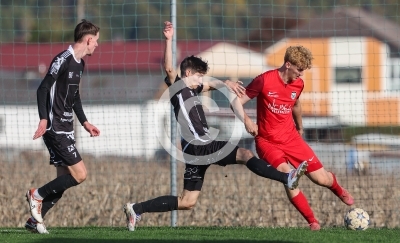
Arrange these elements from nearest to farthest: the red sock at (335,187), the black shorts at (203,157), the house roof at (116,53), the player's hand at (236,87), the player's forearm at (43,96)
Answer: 1. the player's forearm at (43,96)
2. the black shorts at (203,157)
3. the player's hand at (236,87)
4. the red sock at (335,187)
5. the house roof at (116,53)

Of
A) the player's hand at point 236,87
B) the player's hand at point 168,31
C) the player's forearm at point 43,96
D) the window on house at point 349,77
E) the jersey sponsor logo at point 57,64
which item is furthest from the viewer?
the window on house at point 349,77

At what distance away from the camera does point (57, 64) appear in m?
9.12

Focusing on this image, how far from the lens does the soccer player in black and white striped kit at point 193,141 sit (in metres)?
9.22

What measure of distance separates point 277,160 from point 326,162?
21.3 ft

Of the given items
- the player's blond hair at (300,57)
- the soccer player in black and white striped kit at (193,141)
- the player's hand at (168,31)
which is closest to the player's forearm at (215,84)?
the soccer player in black and white striped kit at (193,141)

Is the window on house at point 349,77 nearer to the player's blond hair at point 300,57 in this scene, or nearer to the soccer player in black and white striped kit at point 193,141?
the player's blond hair at point 300,57

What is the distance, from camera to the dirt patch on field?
1334 cm

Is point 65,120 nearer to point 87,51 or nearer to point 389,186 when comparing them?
point 87,51

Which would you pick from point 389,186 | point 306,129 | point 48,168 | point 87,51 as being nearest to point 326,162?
point 306,129

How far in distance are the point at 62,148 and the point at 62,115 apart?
0.36m

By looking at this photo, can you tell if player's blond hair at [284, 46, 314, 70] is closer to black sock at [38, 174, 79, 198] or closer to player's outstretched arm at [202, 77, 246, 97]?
player's outstretched arm at [202, 77, 246, 97]

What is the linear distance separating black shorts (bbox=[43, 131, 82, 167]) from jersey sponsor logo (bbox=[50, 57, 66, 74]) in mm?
691

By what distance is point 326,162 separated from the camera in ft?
52.3

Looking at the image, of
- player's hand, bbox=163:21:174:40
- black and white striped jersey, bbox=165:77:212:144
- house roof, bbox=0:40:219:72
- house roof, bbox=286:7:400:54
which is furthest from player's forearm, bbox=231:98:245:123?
house roof, bbox=0:40:219:72
